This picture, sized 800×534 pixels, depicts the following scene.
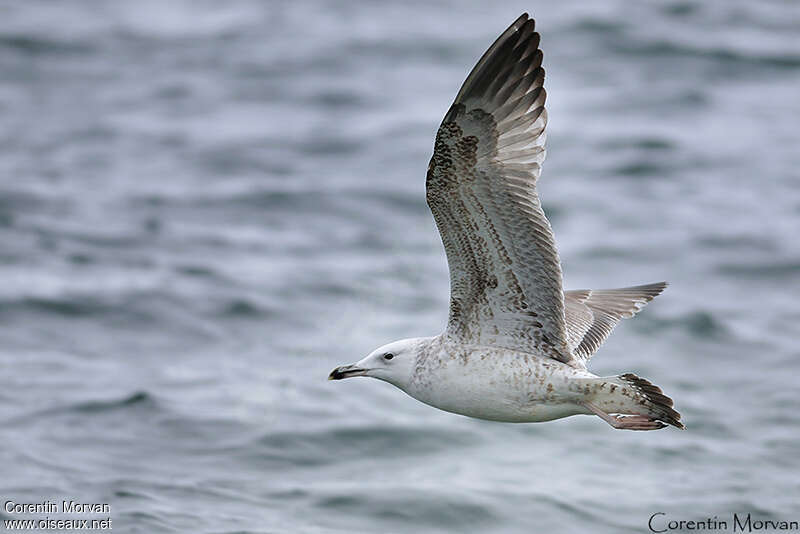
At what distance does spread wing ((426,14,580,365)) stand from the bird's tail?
2.15 feet

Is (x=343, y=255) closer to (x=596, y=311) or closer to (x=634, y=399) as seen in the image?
(x=596, y=311)

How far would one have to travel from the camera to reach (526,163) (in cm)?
668

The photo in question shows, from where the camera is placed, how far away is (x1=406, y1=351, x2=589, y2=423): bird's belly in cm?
696

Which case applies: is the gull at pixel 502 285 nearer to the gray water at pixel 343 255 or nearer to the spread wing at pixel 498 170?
the spread wing at pixel 498 170

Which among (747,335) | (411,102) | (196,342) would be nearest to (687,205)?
A: (747,335)

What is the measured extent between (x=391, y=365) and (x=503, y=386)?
2.23 ft

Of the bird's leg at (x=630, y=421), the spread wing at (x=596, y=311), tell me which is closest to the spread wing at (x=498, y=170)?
the bird's leg at (x=630, y=421)

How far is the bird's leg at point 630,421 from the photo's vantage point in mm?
6703

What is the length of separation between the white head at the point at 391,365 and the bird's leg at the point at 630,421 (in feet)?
3.53

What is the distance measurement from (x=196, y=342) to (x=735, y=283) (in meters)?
5.90

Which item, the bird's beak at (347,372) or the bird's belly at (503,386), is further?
the bird's beak at (347,372)

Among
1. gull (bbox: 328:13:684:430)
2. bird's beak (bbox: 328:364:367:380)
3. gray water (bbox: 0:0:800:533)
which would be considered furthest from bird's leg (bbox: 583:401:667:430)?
gray water (bbox: 0:0:800:533)

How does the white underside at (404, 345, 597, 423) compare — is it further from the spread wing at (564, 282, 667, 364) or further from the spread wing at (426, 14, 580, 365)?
the spread wing at (564, 282, 667, 364)

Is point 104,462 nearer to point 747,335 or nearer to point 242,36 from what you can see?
point 747,335
